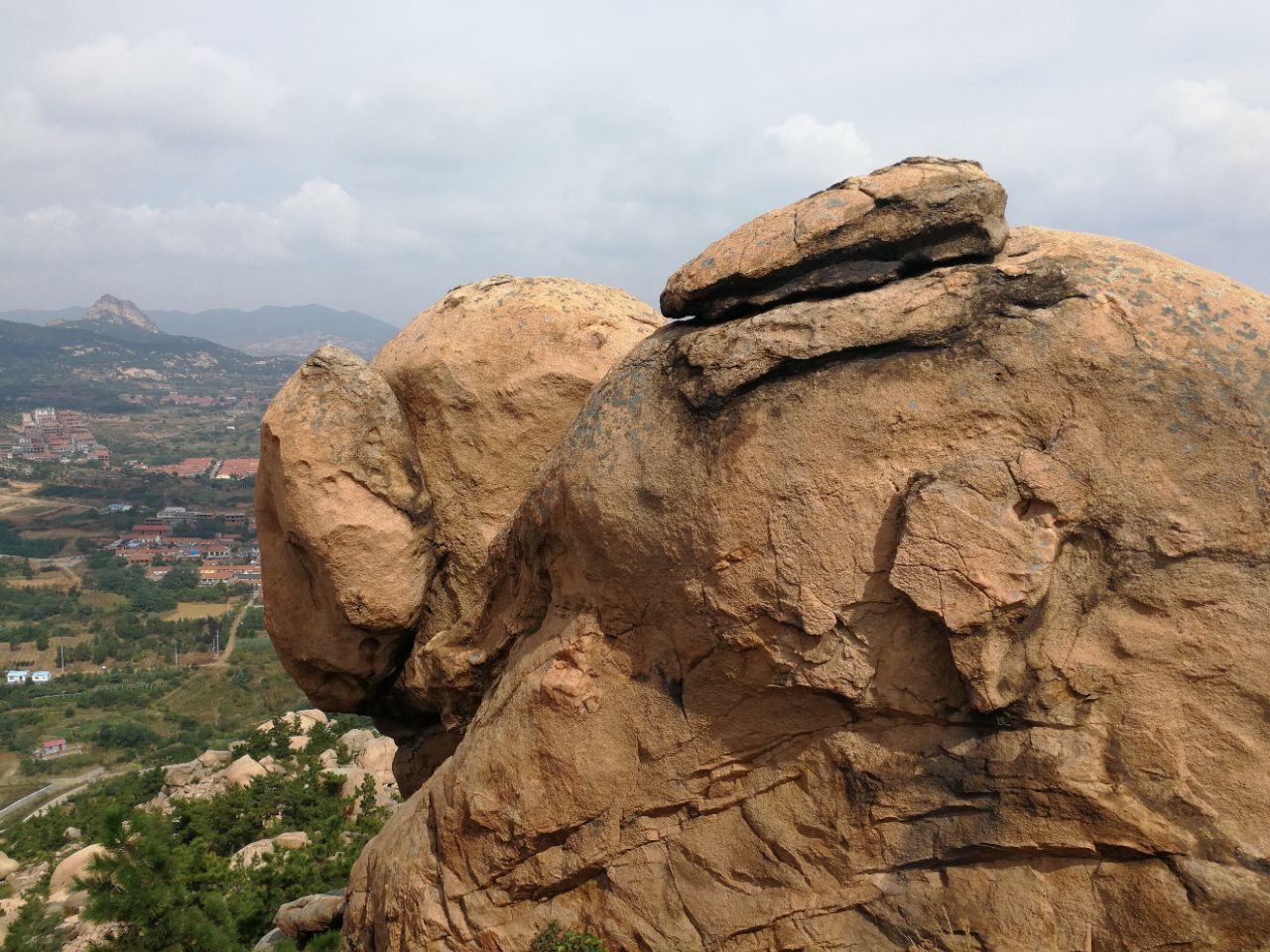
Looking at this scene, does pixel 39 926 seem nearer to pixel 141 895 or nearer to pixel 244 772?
pixel 244 772

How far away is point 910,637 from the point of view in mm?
5898

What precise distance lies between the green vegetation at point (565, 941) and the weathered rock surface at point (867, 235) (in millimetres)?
4658

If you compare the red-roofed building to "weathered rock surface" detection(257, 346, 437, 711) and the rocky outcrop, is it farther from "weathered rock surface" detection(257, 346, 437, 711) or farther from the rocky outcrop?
"weathered rock surface" detection(257, 346, 437, 711)

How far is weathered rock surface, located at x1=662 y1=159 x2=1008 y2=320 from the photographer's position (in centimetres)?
613

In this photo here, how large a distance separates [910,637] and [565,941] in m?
3.34

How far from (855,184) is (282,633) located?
710 cm

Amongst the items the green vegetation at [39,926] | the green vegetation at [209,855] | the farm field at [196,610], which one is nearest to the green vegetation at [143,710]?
the farm field at [196,610]

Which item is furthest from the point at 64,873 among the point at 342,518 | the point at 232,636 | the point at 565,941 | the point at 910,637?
the point at 232,636

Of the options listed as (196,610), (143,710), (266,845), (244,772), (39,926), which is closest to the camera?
(39,926)

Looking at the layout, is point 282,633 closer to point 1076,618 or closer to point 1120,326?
point 1076,618

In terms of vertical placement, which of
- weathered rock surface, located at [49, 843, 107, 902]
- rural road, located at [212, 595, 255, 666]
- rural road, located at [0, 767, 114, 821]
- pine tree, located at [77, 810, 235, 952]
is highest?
pine tree, located at [77, 810, 235, 952]

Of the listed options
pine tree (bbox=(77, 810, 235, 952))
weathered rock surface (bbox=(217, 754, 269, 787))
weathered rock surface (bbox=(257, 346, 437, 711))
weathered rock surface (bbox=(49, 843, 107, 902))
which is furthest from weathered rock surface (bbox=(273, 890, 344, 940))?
weathered rock surface (bbox=(217, 754, 269, 787))

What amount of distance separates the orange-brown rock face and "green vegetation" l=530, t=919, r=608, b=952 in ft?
0.32

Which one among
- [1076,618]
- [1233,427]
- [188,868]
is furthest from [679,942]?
[188,868]
